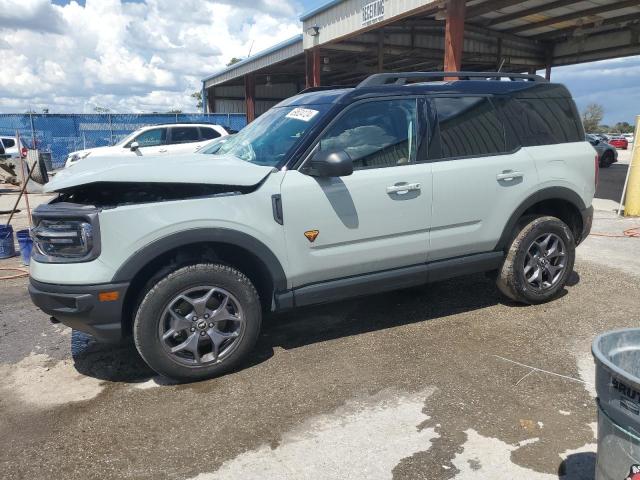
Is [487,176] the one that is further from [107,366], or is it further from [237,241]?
[107,366]

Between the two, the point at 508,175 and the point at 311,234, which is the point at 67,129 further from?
the point at 508,175

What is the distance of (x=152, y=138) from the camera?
13812 millimetres

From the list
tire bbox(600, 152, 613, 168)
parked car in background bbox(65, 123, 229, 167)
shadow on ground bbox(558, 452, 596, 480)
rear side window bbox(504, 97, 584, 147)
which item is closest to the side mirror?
rear side window bbox(504, 97, 584, 147)

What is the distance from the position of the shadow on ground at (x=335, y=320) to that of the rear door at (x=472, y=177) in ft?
2.46

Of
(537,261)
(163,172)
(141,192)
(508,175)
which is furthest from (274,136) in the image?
(537,261)

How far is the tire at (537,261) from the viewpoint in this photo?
4.38 m

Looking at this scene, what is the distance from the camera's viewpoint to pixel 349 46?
19.2 m

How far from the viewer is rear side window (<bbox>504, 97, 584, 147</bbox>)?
4.37 meters

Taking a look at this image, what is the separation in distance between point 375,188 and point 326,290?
0.82m

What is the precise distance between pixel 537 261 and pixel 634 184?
19.6 ft

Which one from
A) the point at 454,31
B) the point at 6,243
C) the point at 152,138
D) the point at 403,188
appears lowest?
the point at 6,243

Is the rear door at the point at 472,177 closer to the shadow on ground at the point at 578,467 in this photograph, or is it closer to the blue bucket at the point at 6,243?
the shadow on ground at the point at 578,467

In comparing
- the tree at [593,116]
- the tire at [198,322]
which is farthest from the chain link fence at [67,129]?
the tree at [593,116]

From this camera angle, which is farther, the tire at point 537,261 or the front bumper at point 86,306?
the tire at point 537,261
